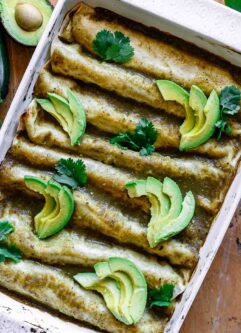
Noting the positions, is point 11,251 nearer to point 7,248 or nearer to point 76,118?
point 7,248

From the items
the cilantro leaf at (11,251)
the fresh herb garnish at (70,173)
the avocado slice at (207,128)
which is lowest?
the cilantro leaf at (11,251)

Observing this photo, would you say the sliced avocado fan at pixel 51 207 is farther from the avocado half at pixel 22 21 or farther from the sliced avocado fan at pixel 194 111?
the avocado half at pixel 22 21

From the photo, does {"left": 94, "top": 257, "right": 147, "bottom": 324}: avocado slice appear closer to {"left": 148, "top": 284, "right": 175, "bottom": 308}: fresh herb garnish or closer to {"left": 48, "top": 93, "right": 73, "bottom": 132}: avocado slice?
{"left": 148, "top": 284, "right": 175, "bottom": 308}: fresh herb garnish

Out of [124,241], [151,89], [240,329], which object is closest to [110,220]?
[124,241]

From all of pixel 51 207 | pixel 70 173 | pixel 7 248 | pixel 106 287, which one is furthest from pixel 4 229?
pixel 106 287

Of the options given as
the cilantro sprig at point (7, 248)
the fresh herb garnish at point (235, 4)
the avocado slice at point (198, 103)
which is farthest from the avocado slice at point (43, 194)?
the fresh herb garnish at point (235, 4)

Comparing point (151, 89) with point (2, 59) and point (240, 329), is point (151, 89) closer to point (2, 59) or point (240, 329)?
point (2, 59)
